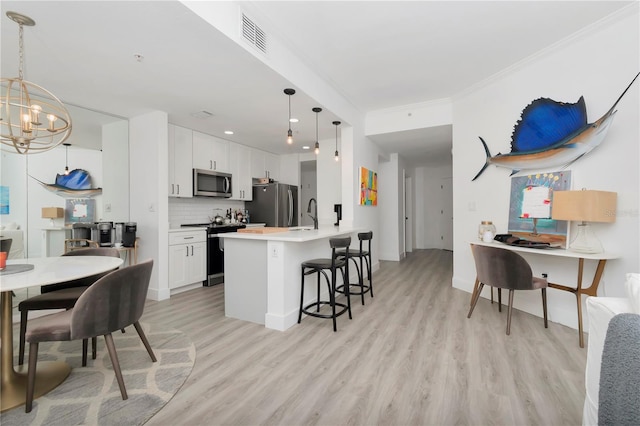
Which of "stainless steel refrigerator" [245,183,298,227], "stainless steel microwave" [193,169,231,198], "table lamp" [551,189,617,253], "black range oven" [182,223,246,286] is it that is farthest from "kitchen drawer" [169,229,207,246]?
"table lamp" [551,189,617,253]

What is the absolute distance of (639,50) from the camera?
8.10 feet

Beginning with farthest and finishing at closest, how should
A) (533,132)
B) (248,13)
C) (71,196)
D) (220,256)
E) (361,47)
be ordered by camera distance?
(220,256)
(71,196)
(533,132)
(361,47)
(248,13)

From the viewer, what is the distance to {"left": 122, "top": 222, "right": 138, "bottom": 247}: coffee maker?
378cm

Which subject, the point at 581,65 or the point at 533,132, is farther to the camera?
the point at 533,132

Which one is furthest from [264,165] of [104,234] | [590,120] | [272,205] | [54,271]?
[590,120]

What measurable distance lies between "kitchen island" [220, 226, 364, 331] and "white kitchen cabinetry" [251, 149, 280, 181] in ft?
10.1

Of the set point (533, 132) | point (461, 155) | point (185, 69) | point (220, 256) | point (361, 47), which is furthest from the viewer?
point (220, 256)

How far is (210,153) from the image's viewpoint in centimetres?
499

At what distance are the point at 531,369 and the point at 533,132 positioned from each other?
7.94ft

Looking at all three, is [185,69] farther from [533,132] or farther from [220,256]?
[533,132]

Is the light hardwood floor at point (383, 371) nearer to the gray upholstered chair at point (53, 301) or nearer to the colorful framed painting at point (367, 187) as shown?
the gray upholstered chair at point (53, 301)

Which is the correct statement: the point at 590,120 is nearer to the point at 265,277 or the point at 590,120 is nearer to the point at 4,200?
the point at 265,277

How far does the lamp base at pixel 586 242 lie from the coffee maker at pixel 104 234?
5.06 meters

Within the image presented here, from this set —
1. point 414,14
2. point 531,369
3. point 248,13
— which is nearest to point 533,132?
point 414,14
